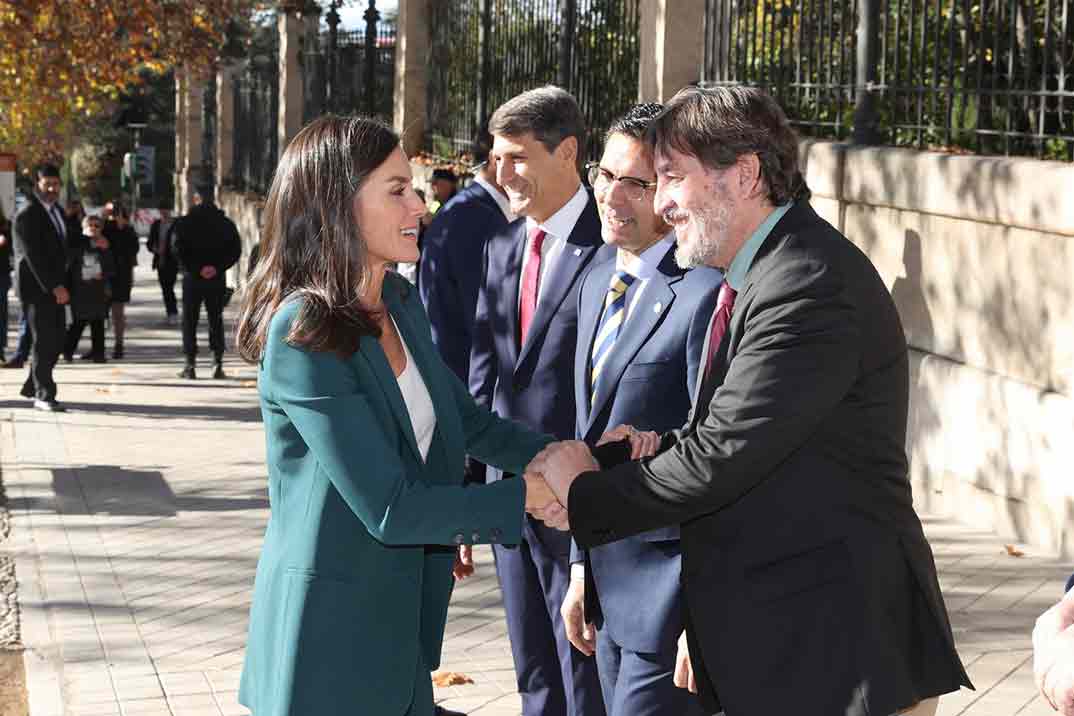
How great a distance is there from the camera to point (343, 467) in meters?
3.20

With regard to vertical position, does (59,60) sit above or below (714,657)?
above

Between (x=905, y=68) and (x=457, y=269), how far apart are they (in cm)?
548

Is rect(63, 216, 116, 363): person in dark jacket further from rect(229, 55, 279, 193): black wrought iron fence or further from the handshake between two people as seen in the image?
the handshake between two people

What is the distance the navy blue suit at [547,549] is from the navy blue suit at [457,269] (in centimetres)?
77

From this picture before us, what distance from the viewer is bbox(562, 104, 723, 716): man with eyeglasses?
399cm

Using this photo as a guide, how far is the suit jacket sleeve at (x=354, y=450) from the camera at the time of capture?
3.20m

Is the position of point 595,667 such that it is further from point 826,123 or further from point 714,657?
point 826,123

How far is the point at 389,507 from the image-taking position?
127 inches

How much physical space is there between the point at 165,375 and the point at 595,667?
43.4 feet

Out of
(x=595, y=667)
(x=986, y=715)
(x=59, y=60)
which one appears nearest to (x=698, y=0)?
(x=986, y=715)

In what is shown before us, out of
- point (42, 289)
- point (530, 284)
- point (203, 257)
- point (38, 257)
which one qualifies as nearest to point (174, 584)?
point (530, 284)

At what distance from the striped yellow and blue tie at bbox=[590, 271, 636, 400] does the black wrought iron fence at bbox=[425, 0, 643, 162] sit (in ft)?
31.4

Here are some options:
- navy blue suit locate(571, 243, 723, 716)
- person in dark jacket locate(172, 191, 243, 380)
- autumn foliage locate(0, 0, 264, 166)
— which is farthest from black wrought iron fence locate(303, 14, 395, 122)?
navy blue suit locate(571, 243, 723, 716)

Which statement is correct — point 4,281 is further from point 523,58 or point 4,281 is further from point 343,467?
point 343,467
